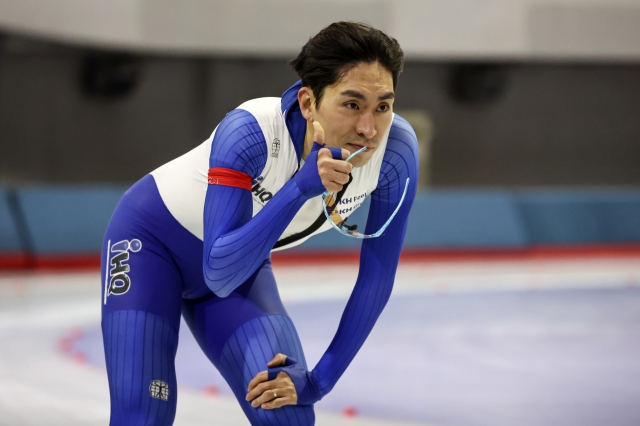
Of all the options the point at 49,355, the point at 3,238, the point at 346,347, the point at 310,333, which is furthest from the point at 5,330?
the point at 346,347

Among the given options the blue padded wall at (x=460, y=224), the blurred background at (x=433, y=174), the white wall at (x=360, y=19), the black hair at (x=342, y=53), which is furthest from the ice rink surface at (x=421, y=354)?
the white wall at (x=360, y=19)

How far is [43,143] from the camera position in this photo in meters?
10.9

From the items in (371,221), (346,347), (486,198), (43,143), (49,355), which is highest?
(43,143)

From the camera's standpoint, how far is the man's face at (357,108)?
2.09 m

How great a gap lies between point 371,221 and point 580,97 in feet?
37.7

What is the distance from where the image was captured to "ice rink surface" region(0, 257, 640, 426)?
11.2 ft

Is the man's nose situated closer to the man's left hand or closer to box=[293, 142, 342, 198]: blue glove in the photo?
box=[293, 142, 342, 198]: blue glove

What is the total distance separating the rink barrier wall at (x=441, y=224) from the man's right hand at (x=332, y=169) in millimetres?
6048

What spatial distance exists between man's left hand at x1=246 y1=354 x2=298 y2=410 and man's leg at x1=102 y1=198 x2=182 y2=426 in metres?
0.29

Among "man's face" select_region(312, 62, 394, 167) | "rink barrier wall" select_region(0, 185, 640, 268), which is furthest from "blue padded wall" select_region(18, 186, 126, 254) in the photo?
"man's face" select_region(312, 62, 394, 167)

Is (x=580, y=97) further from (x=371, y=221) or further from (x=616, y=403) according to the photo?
(x=371, y=221)

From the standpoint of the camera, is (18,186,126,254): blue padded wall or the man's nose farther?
(18,186,126,254): blue padded wall

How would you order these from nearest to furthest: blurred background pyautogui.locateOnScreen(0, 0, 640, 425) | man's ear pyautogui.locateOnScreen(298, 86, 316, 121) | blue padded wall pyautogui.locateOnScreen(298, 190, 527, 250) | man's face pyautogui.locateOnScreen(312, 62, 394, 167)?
man's face pyautogui.locateOnScreen(312, 62, 394, 167) < man's ear pyautogui.locateOnScreen(298, 86, 316, 121) < blurred background pyautogui.locateOnScreen(0, 0, 640, 425) < blue padded wall pyautogui.locateOnScreen(298, 190, 527, 250)

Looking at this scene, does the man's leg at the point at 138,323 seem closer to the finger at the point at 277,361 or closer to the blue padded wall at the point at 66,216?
the finger at the point at 277,361
